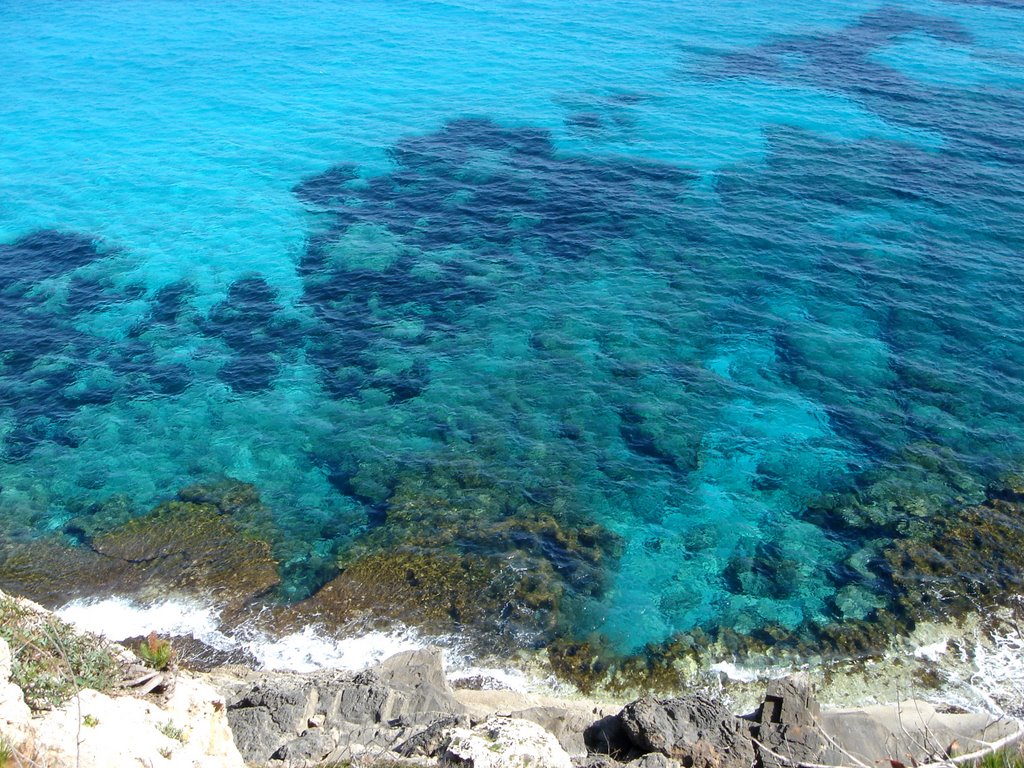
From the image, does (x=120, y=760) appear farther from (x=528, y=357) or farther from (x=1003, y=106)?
(x=1003, y=106)

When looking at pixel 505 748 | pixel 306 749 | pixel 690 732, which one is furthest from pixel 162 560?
pixel 690 732

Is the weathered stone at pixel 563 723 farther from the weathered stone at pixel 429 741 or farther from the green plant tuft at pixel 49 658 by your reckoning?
the green plant tuft at pixel 49 658

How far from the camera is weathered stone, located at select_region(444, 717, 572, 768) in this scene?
55.1ft

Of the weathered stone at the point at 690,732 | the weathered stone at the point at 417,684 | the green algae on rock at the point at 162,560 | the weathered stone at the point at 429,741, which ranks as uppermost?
the weathered stone at the point at 429,741

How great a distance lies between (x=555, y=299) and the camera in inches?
1502

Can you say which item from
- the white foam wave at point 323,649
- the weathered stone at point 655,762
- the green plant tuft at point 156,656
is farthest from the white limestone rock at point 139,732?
the weathered stone at point 655,762

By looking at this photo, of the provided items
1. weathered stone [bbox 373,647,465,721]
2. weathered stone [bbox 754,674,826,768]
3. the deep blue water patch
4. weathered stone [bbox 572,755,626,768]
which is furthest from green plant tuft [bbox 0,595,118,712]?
the deep blue water patch

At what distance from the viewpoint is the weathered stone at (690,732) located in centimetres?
1870

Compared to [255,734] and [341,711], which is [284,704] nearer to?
[255,734]

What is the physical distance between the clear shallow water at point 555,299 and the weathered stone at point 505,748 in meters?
6.57

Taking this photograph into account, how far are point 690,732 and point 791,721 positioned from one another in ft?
8.96

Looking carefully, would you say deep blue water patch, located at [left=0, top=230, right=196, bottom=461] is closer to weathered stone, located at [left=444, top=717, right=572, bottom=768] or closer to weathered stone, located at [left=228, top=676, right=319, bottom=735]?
weathered stone, located at [left=228, top=676, right=319, bottom=735]

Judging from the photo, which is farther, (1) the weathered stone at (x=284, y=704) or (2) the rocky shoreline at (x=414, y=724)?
(1) the weathered stone at (x=284, y=704)

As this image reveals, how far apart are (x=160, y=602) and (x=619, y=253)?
26.5 metres
